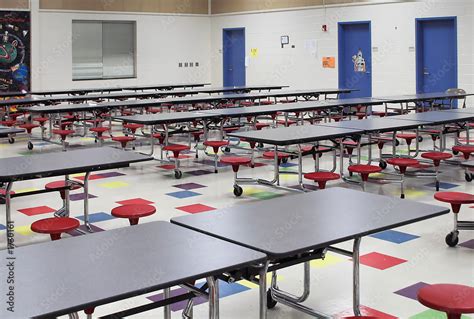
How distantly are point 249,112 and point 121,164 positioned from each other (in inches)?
146

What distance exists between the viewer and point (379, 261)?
4250 mm

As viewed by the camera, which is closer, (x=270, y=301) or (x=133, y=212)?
(x=270, y=301)

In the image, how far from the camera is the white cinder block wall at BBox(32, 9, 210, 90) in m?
15.0

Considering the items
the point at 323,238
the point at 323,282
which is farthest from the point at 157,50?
the point at 323,238

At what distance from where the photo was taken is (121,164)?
4.43 metres

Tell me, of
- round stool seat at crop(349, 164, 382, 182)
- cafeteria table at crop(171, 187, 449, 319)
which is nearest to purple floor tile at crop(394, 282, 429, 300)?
cafeteria table at crop(171, 187, 449, 319)

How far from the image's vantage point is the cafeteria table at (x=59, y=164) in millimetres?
4062

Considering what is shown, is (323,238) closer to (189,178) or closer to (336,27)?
(189,178)

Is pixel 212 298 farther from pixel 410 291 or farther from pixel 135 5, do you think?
pixel 135 5

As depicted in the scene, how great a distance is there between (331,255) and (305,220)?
163 cm

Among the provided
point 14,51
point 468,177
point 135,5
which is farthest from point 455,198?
point 135,5

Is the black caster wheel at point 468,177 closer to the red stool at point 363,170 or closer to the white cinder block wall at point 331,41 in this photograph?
the red stool at point 363,170

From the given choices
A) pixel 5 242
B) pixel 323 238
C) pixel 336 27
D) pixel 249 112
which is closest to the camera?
pixel 323 238

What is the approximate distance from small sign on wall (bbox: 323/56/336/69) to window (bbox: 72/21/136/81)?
4807mm
